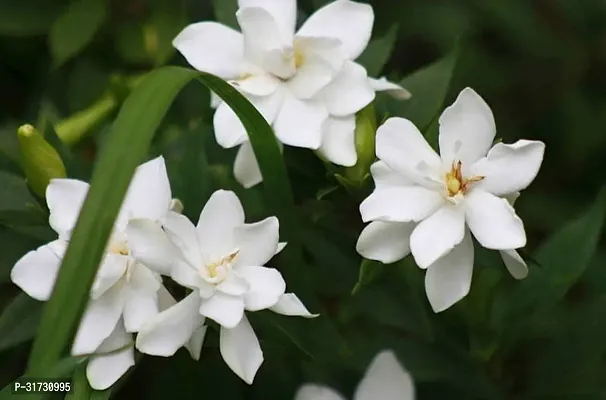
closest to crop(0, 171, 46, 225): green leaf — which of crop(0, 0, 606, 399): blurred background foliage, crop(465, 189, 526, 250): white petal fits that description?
crop(0, 0, 606, 399): blurred background foliage

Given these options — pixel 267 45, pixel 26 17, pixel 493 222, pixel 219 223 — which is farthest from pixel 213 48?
pixel 26 17

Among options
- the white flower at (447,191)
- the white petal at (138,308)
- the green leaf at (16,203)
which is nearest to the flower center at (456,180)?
the white flower at (447,191)

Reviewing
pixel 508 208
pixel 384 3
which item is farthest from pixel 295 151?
pixel 384 3

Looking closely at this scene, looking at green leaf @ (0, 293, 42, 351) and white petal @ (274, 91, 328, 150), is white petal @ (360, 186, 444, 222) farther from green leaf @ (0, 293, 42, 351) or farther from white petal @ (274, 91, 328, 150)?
green leaf @ (0, 293, 42, 351)

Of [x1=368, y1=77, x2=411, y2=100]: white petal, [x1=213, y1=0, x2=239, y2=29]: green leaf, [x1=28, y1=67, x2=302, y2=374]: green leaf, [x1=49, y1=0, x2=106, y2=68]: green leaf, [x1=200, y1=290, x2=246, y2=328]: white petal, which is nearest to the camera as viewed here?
[x1=28, y1=67, x2=302, y2=374]: green leaf

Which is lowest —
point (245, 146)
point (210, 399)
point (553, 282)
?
point (210, 399)

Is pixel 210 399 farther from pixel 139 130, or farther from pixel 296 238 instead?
pixel 139 130

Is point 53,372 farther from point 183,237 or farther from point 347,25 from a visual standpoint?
point 347,25
